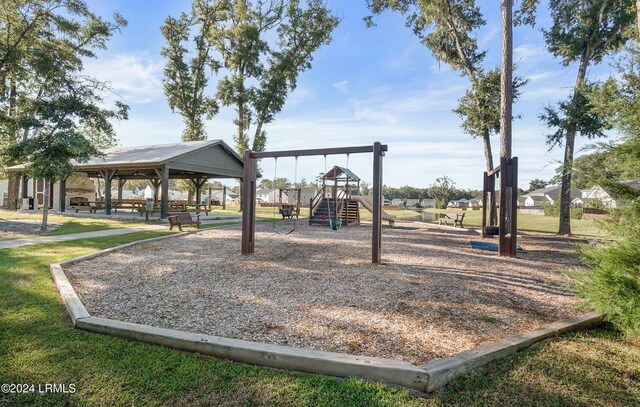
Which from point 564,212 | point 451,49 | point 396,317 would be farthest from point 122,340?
point 451,49

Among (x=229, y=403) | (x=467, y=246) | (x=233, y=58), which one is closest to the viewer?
(x=229, y=403)

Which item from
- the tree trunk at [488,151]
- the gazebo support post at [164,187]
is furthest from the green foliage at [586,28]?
the gazebo support post at [164,187]

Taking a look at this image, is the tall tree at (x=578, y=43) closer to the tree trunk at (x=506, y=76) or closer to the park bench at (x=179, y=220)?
the tree trunk at (x=506, y=76)

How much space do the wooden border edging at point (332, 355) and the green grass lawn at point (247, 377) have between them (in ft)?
0.28

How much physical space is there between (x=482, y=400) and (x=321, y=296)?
2818 millimetres

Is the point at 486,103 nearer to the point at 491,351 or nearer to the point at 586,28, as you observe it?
the point at 586,28

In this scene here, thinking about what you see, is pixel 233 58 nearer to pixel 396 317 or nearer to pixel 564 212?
pixel 564 212

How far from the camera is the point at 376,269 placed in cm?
680

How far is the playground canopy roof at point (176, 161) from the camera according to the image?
17559mm

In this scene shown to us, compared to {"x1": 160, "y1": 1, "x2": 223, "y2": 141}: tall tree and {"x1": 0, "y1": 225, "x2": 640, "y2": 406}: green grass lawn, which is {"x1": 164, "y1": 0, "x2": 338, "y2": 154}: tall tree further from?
{"x1": 0, "y1": 225, "x2": 640, "y2": 406}: green grass lawn

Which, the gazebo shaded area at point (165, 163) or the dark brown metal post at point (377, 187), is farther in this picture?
the gazebo shaded area at point (165, 163)

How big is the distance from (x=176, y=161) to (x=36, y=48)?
12.6 m

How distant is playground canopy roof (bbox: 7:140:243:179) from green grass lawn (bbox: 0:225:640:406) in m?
15.3

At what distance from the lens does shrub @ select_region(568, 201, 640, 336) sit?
121 inches
